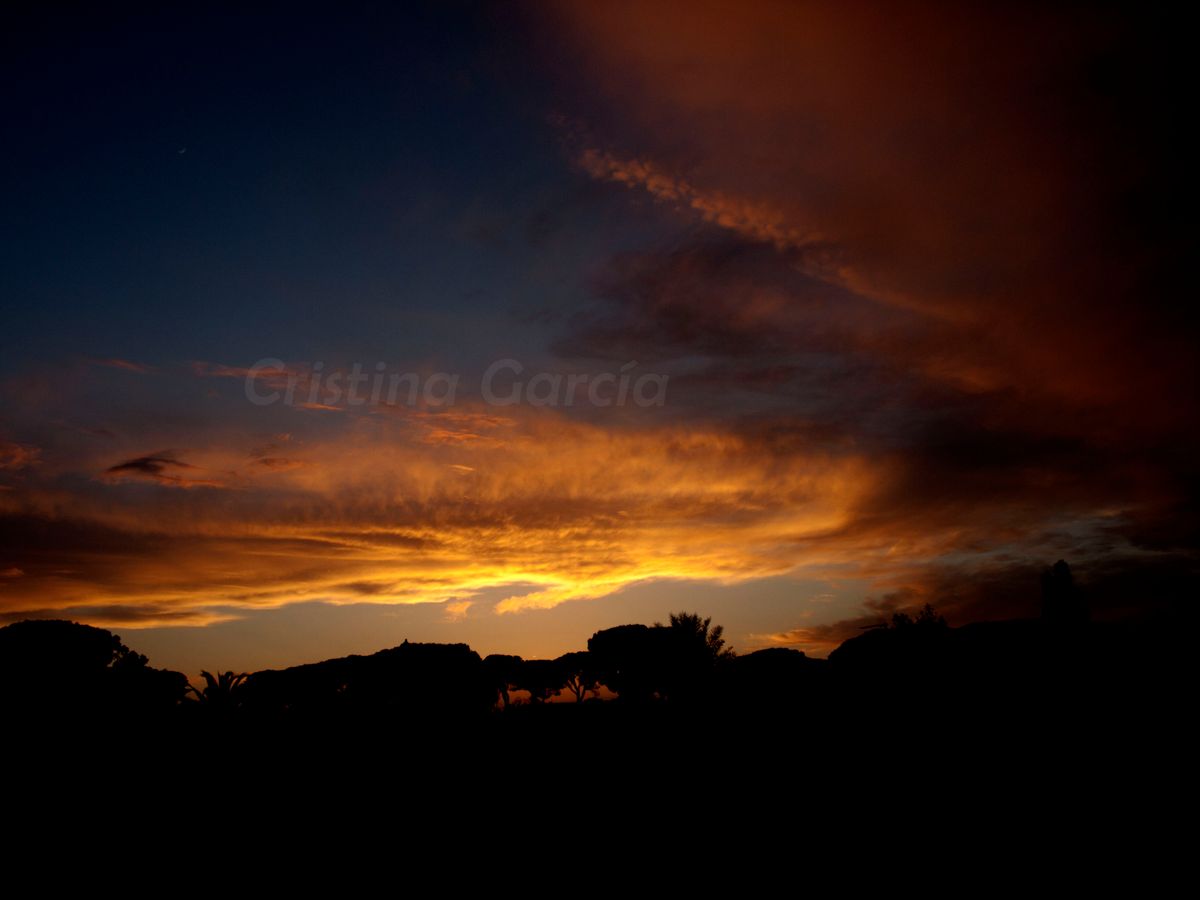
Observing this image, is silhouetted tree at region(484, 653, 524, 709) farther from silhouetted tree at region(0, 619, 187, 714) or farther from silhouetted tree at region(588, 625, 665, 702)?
silhouetted tree at region(0, 619, 187, 714)

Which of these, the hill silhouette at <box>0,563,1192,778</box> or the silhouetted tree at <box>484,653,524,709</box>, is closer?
the hill silhouette at <box>0,563,1192,778</box>

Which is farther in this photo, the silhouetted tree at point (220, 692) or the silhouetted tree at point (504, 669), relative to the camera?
the silhouetted tree at point (504, 669)

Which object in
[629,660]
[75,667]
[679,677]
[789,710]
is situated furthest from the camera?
[629,660]

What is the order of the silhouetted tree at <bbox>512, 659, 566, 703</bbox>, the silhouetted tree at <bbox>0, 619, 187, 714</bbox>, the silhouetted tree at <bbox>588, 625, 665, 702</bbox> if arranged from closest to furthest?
the silhouetted tree at <bbox>0, 619, 187, 714</bbox>, the silhouetted tree at <bbox>588, 625, 665, 702</bbox>, the silhouetted tree at <bbox>512, 659, 566, 703</bbox>

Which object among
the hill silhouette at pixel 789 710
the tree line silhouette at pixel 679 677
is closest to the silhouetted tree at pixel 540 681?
the tree line silhouette at pixel 679 677

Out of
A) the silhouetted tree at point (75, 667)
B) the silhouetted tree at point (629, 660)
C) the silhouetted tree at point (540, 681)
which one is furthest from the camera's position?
the silhouetted tree at point (540, 681)

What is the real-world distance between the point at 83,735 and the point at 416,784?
13222 millimetres

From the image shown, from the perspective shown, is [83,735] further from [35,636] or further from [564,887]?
[35,636]

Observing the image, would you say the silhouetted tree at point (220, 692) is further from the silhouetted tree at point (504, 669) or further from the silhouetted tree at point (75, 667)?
the silhouetted tree at point (504, 669)

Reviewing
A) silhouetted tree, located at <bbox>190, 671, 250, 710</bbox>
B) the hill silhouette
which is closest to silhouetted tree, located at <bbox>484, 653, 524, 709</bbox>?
the hill silhouette

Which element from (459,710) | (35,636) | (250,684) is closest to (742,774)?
(459,710)

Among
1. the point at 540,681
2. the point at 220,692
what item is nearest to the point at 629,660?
the point at 540,681

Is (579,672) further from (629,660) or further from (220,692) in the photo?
(220,692)

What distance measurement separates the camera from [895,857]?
1027cm
